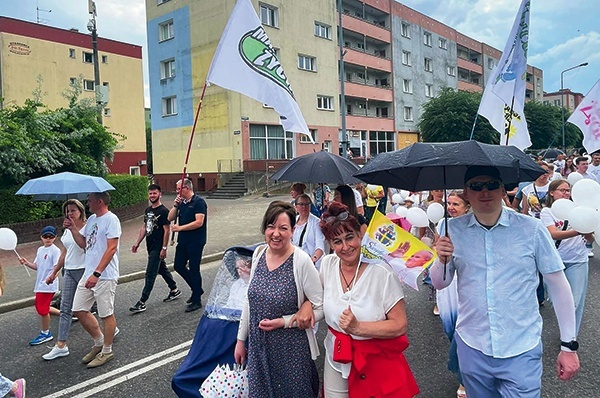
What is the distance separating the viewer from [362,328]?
2.42 meters

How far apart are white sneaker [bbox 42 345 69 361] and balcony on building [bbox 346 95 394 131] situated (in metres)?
31.2

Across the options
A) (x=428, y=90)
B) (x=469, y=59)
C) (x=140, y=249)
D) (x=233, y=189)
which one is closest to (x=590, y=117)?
(x=140, y=249)

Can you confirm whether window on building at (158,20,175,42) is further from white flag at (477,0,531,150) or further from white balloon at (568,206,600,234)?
white balloon at (568,206,600,234)

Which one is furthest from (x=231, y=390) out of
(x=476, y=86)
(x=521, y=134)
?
(x=476, y=86)

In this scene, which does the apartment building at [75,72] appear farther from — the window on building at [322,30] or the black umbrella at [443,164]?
the black umbrella at [443,164]

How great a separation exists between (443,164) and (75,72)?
131ft

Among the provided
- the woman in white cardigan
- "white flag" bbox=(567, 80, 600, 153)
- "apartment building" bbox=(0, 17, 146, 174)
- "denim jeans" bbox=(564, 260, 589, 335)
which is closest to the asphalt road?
"denim jeans" bbox=(564, 260, 589, 335)

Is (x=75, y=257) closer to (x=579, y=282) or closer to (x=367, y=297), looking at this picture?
(x=367, y=297)

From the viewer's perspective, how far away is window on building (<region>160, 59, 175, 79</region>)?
30.5 m

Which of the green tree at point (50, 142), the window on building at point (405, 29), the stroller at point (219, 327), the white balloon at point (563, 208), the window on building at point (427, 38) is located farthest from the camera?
the window on building at point (427, 38)

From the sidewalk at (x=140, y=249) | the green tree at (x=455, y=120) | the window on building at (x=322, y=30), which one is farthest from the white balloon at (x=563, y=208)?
the green tree at (x=455, y=120)

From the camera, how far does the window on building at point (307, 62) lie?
30.3 meters

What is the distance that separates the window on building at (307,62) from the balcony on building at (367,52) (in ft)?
13.0

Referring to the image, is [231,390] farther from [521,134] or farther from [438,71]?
[438,71]
